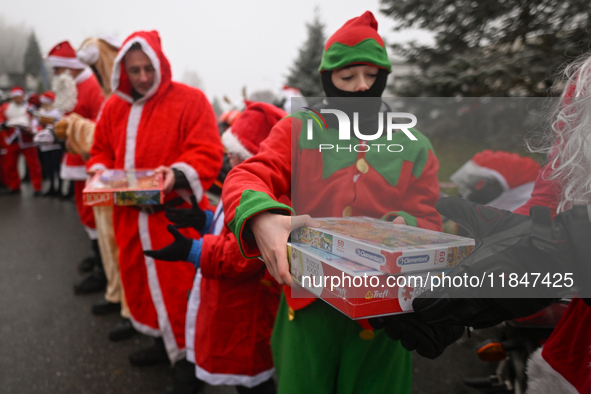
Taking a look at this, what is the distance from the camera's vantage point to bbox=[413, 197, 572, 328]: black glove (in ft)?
2.02

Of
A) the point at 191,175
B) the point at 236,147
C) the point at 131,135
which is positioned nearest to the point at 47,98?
the point at 131,135

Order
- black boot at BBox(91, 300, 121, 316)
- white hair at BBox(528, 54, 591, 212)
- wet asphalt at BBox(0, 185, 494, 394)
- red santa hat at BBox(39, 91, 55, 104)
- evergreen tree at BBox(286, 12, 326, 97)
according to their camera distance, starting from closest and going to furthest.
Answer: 1. white hair at BBox(528, 54, 591, 212)
2. wet asphalt at BBox(0, 185, 494, 394)
3. black boot at BBox(91, 300, 121, 316)
4. red santa hat at BBox(39, 91, 55, 104)
5. evergreen tree at BBox(286, 12, 326, 97)

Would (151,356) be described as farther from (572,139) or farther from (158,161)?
(572,139)

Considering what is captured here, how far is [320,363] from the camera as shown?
3.84 feet

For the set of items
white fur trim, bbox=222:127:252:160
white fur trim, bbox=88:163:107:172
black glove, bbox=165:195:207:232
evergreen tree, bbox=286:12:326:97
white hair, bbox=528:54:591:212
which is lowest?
black glove, bbox=165:195:207:232

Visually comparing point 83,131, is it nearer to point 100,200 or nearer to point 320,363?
point 100,200

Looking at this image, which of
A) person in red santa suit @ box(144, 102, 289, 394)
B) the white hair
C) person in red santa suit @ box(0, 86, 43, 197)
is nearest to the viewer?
the white hair

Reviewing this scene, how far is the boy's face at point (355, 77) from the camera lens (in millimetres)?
1187

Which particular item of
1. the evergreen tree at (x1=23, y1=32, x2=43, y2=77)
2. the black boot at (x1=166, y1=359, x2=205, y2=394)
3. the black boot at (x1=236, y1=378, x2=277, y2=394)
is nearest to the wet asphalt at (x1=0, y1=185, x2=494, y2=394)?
the black boot at (x1=166, y1=359, x2=205, y2=394)

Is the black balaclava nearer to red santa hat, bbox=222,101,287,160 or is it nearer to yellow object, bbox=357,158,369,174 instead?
yellow object, bbox=357,158,369,174

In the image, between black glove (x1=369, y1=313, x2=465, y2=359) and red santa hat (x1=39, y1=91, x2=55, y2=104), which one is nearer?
black glove (x1=369, y1=313, x2=465, y2=359)

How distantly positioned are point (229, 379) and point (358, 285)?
1.30 meters

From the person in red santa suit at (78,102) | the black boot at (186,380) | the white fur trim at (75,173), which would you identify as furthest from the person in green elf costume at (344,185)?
the white fur trim at (75,173)

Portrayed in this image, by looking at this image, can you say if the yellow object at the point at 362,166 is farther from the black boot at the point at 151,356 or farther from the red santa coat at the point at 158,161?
the black boot at the point at 151,356
